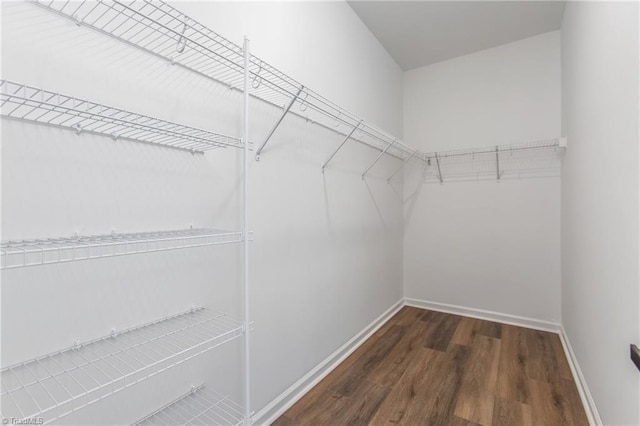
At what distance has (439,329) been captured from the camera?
271 centimetres

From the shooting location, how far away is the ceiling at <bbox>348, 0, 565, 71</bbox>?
2.30m

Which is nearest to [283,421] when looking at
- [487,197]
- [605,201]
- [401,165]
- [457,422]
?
[457,422]

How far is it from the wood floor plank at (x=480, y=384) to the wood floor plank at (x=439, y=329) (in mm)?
218

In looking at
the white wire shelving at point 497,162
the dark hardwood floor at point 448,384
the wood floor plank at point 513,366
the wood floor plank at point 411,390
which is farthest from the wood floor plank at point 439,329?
the white wire shelving at point 497,162

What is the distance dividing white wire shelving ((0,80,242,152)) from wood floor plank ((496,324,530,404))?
7.29 ft

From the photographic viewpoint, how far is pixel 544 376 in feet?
6.40

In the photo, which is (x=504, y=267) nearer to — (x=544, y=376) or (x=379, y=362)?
(x=544, y=376)

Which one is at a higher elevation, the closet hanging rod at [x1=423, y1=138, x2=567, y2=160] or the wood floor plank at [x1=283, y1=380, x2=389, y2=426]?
the closet hanging rod at [x1=423, y1=138, x2=567, y2=160]

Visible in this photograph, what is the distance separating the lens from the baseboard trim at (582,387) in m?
1.54

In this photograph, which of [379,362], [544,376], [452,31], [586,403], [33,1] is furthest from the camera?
[452,31]

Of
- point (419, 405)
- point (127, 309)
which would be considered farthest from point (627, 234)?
point (127, 309)

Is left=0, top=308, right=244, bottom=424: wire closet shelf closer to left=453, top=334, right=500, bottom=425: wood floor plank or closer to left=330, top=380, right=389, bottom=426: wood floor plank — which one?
left=330, top=380, right=389, bottom=426: wood floor plank

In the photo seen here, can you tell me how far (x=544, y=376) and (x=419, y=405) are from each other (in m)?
0.95

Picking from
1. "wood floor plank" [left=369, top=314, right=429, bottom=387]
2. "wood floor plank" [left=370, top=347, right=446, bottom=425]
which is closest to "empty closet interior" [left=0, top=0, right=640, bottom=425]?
"wood floor plank" [left=369, top=314, right=429, bottom=387]
